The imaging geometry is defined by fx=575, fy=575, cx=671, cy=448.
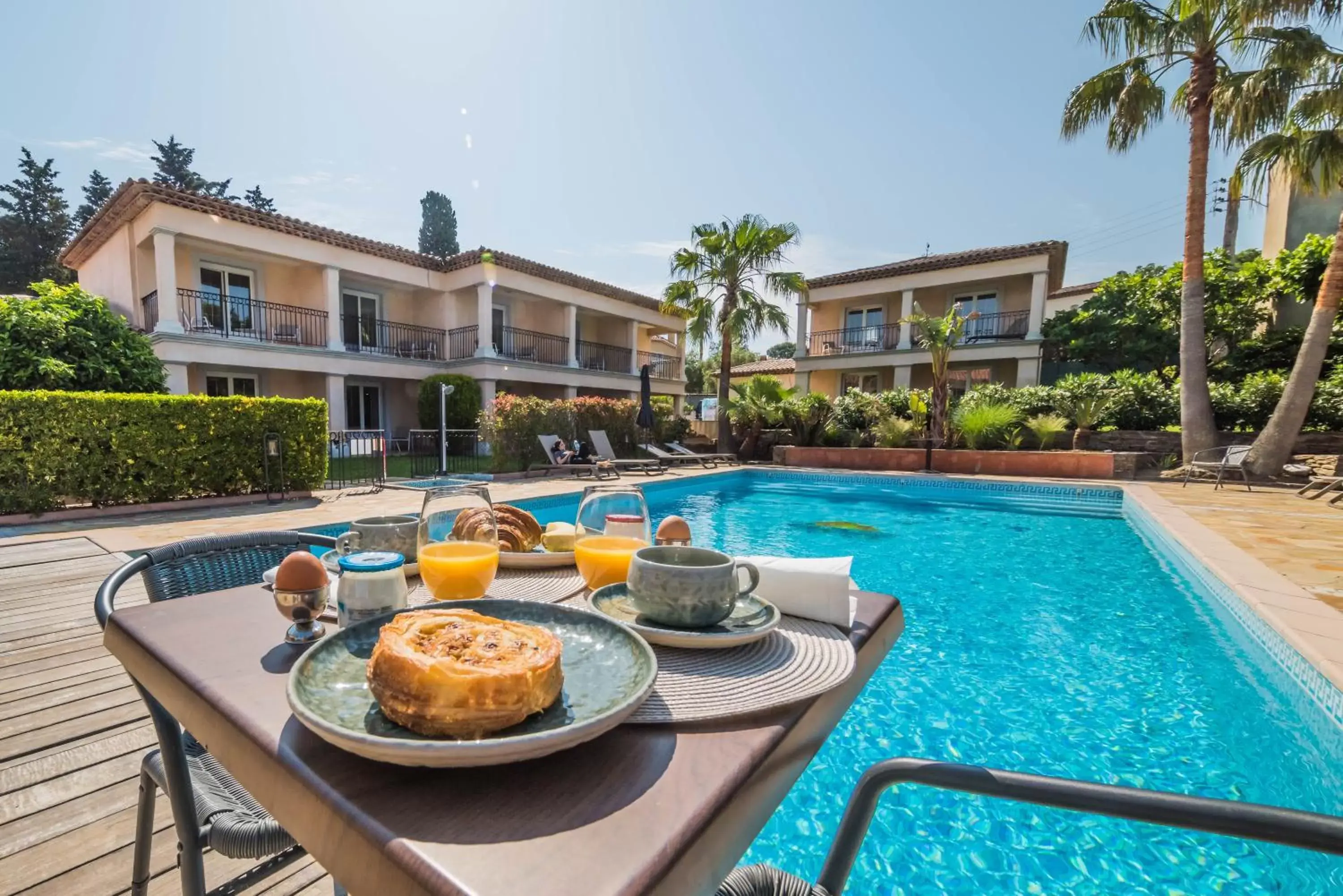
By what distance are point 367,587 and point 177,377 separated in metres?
14.0

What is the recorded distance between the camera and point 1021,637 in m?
4.01

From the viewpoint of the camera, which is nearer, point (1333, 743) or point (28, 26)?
point (1333, 743)

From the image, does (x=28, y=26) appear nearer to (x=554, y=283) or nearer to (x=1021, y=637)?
(x=554, y=283)

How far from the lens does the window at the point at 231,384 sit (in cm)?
1353

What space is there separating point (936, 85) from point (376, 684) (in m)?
13.2

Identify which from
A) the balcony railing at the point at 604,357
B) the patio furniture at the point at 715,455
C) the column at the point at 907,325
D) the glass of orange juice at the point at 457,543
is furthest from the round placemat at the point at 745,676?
the column at the point at 907,325

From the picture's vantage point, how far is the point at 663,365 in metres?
22.2

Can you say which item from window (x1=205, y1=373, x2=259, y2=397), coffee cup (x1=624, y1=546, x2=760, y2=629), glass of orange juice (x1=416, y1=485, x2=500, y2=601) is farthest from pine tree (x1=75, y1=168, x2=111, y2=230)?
coffee cup (x1=624, y1=546, x2=760, y2=629)

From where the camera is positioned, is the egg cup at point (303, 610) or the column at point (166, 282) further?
the column at point (166, 282)

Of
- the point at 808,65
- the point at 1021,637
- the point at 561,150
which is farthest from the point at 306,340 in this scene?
the point at 1021,637

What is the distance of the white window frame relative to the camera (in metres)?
13.4

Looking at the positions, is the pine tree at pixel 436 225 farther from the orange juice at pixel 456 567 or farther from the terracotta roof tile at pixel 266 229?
the orange juice at pixel 456 567

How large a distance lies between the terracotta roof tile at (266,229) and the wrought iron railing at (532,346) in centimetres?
174

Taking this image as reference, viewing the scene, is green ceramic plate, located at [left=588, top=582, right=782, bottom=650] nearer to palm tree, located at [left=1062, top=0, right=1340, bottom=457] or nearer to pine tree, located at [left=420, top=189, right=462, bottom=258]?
palm tree, located at [left=1062, top=0, right=1340, bottom=457]
